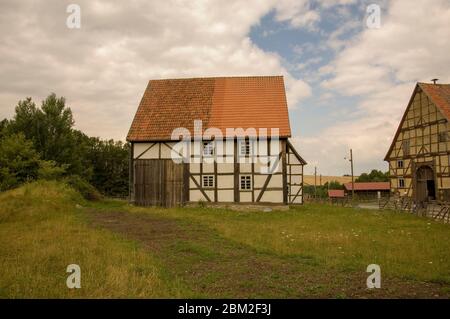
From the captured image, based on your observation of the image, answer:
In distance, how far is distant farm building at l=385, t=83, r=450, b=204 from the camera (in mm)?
25734

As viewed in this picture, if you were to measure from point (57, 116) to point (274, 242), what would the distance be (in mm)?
34944

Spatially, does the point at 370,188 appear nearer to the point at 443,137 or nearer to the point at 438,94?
the point at 438,94

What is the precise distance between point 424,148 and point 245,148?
16.6 metres

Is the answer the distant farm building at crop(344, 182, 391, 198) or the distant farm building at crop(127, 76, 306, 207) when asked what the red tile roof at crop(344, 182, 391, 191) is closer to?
the distant farm building at crop(344, 182, 391, 198)

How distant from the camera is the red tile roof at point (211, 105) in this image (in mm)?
22109

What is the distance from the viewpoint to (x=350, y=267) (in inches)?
301

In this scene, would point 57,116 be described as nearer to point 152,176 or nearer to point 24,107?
point 24,107

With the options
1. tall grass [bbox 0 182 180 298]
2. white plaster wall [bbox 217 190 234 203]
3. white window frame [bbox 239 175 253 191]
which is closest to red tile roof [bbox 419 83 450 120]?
white window frame [bbox 239 175 253 191]

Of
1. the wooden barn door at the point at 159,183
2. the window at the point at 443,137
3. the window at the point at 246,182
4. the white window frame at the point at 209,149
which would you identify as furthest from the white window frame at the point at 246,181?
the window at the point at 443,137

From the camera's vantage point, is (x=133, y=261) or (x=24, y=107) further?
(x=24, y=107)

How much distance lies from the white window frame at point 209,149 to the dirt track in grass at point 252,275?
1091 cm

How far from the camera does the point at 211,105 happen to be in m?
23.3

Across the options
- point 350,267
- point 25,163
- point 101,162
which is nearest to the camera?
point 350,267
